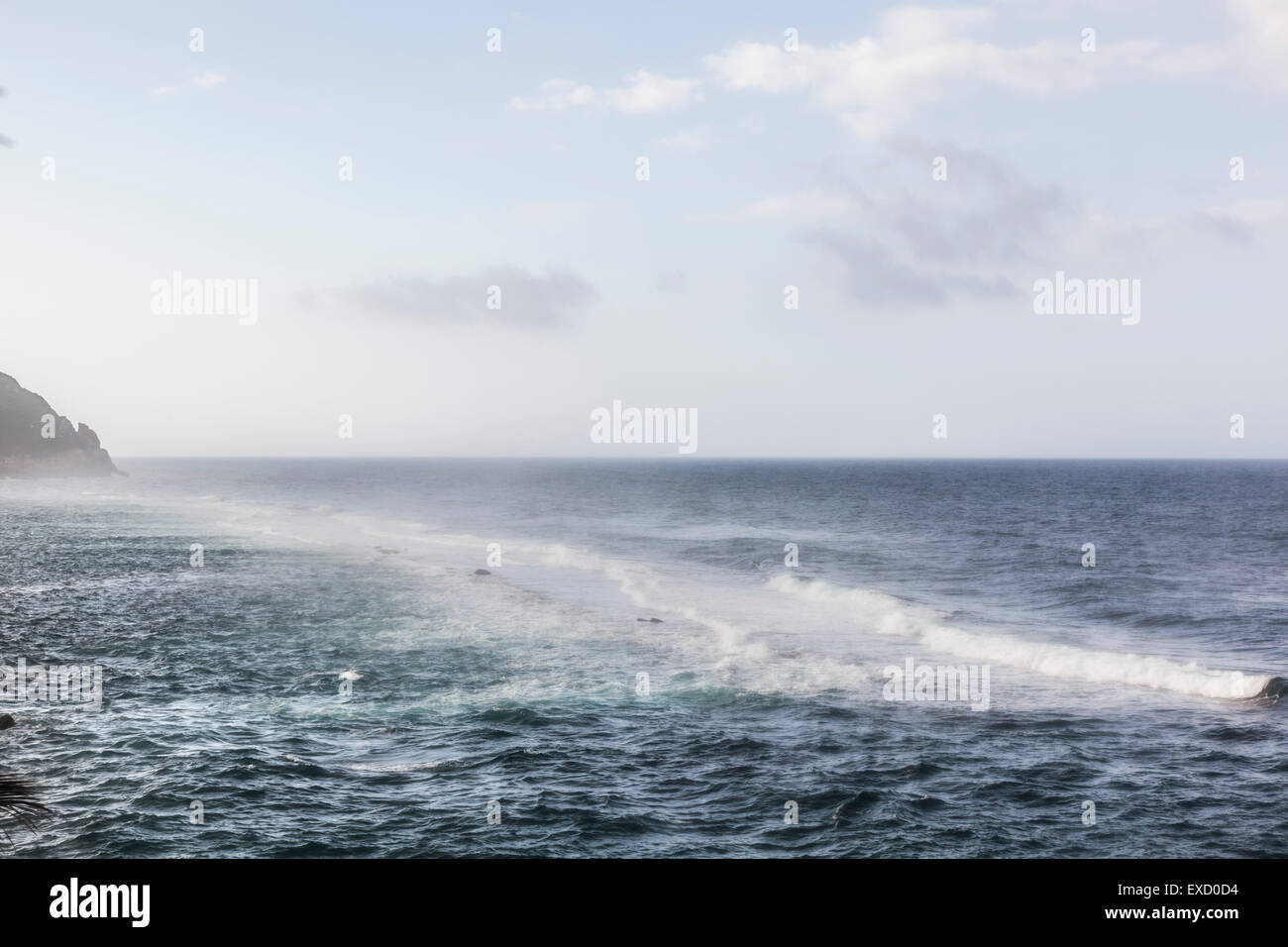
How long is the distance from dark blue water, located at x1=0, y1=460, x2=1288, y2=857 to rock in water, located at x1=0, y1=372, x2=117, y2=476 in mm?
101174

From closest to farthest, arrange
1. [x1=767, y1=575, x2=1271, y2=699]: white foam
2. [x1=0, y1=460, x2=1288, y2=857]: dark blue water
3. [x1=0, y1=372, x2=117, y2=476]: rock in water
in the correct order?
[x1=0, y1=460, x2=1288, y2=857]: dark blue water, [x1=767, y1=575, x2=1271, y2=699]: white foam, [x1=0, y1=372, x2=117, y2=476]: rock in water

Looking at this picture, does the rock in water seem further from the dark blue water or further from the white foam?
the white foam

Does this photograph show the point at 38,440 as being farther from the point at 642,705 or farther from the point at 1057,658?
the point at 1057,658

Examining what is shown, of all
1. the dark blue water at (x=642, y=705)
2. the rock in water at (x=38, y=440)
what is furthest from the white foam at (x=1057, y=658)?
the rock in water at (x=38, y=440)

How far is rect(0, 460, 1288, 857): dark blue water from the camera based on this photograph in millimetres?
17328

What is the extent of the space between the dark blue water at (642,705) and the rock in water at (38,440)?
10117 cm

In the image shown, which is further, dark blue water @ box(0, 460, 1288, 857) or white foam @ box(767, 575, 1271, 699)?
white foam @ box(767, 575, 1271, 699)

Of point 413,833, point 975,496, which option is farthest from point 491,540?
point 975,496

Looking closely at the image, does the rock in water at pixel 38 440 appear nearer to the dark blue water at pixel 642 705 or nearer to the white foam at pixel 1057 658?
the dark blue water at pixel 642 705

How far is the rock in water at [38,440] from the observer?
14538 centimetres

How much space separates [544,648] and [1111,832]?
66.2 ft

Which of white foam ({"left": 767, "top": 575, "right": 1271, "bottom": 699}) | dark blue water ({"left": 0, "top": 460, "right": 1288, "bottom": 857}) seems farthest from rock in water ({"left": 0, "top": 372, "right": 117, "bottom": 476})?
white foam ({"left": 767, "top": 575, "right": 1271, "bottom": 699})

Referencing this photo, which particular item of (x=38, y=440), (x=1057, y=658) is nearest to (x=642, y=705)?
(x=1057, y=658)

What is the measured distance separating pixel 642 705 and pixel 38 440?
538 feet
